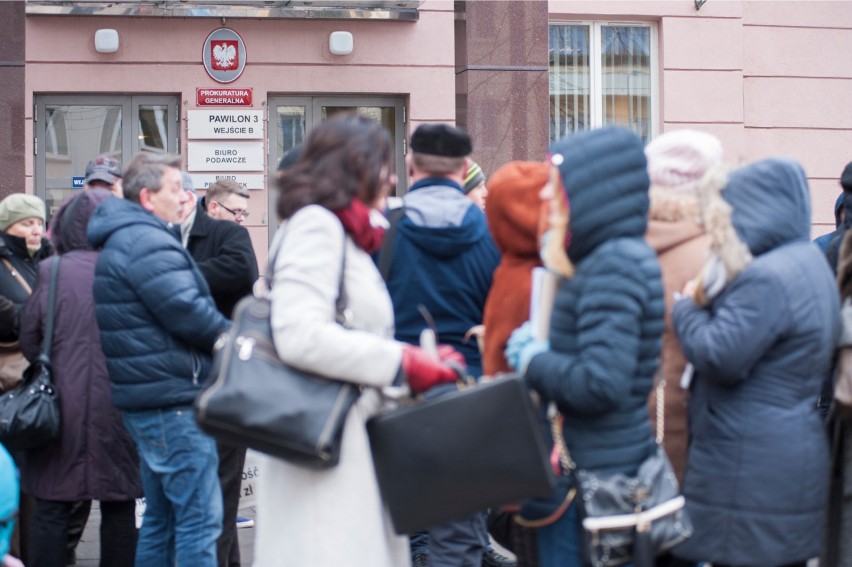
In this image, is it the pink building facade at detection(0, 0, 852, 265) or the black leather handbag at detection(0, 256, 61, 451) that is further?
the pink building facade at detection(0, 0, 852, 265)

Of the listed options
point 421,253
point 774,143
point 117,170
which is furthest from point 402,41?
point 421,253

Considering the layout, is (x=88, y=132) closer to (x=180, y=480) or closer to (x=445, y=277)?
(x=180, y=480)

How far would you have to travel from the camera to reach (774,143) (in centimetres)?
1275

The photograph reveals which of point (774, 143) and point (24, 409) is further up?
point (774, 143)

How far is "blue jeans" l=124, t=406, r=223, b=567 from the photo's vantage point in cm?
452

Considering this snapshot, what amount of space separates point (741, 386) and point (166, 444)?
2.24 meters

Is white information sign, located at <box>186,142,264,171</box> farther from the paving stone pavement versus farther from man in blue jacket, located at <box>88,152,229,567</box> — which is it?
man in blue jacket, located at <box>88,152,229,567</box>

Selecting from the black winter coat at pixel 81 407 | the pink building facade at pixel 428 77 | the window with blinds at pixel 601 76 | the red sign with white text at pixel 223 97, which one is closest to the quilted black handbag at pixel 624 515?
the black winter coat at pixel 81 407

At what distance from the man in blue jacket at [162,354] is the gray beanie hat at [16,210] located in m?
1.26

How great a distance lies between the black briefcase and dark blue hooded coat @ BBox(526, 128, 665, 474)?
0.52 feet

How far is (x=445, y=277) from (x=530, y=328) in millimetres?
1227

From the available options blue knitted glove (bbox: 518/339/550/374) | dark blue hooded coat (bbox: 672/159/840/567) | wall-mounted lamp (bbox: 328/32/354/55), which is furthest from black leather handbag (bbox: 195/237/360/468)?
wall-mounted lamp (bbox: 328/32/354/55)

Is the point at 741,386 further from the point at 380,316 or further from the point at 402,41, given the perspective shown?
the point at 402,41

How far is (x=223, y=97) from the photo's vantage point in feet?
37.8
